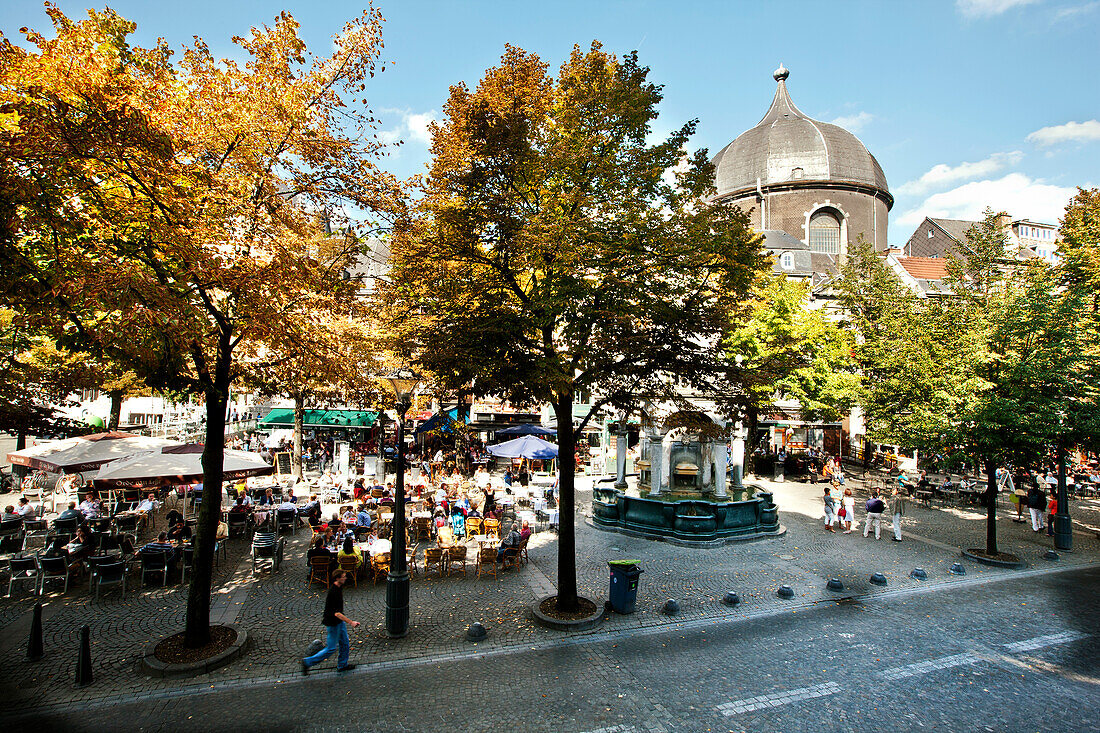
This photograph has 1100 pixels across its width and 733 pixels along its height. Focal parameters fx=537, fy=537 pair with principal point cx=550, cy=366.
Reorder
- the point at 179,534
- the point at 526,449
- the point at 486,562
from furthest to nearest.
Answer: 1. the point at 526,449
2. the point at 179,534
3. the point at 486,562

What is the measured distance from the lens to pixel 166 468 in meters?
13.2

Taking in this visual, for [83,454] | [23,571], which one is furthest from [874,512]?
[83,454]

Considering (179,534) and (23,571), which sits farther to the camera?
(179,534)

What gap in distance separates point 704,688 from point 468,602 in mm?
5080

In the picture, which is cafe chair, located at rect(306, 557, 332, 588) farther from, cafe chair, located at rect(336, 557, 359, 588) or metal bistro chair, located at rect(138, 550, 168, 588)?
metal bistro chair, located at rect(138, 550, 168, 588)

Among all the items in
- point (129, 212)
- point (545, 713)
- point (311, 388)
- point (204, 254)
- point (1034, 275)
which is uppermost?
point (1034, 275)

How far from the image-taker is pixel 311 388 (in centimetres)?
1111

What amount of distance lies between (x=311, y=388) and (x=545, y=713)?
757 cm

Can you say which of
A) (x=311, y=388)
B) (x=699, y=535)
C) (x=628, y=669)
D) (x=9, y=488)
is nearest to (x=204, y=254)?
(x=311, y=388)

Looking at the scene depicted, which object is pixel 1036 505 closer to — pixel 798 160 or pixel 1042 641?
pixel 1042 641

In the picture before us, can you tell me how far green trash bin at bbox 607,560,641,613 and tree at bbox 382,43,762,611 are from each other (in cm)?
98

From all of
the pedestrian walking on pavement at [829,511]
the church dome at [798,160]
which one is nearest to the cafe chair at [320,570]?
the pedestrian walking on pavement at [829,511]

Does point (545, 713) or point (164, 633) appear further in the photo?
point (164, 633)

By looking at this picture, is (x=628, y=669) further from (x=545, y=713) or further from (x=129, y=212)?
(x=129, y=212)
